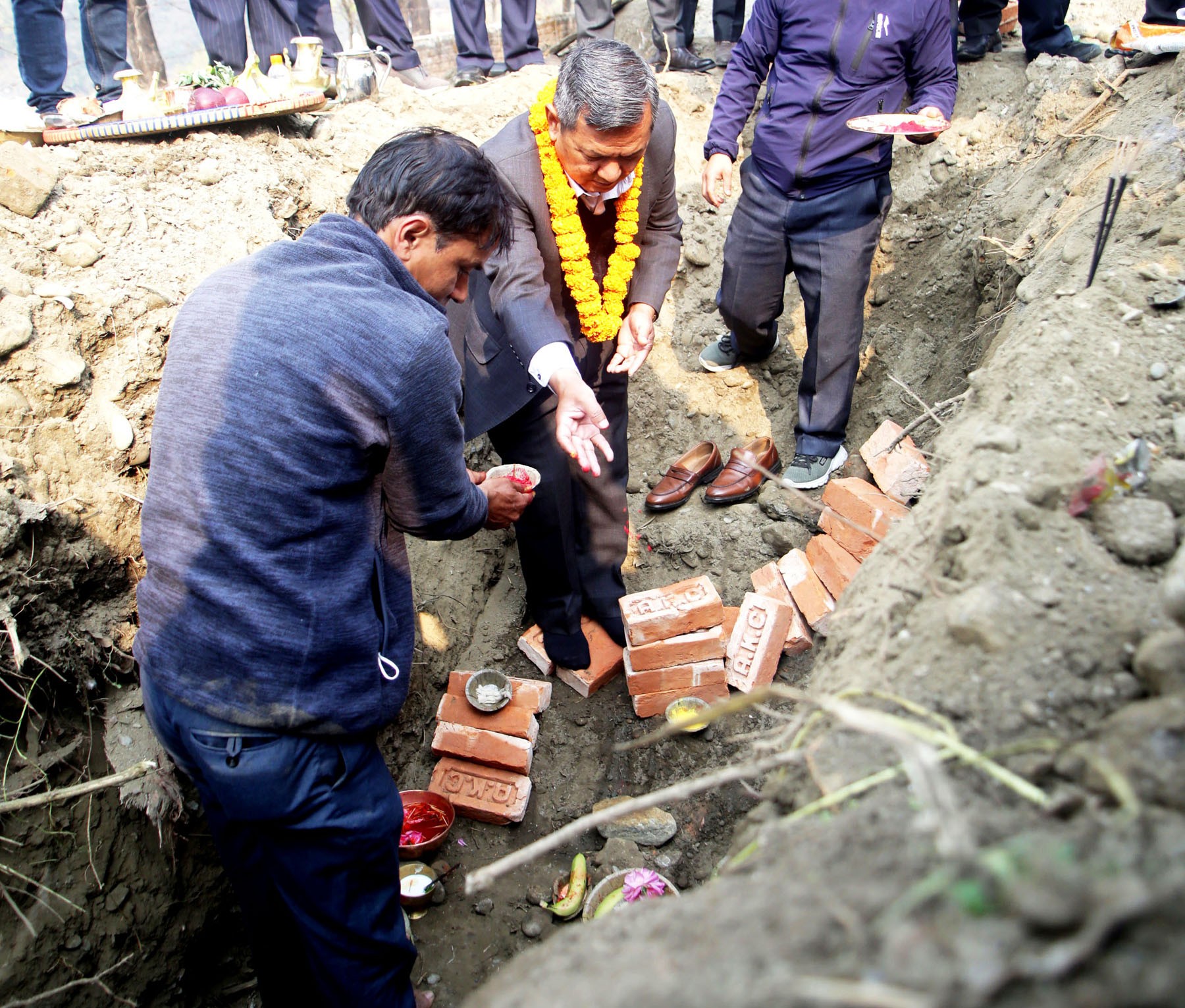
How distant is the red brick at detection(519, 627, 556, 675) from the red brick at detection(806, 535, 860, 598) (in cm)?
123

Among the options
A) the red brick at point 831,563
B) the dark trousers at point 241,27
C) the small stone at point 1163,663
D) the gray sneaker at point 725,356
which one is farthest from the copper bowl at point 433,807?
the dark trousers at point 241,27

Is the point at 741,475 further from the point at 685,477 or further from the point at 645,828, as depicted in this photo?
the point at 645,828

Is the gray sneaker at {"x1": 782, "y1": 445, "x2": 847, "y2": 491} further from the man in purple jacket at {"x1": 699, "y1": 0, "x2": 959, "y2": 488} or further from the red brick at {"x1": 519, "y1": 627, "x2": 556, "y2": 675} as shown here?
the red brick at {"x1": 519, "y1": 627, "x2": 556, "y2": 675}

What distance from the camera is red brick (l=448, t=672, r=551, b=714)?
3182mm

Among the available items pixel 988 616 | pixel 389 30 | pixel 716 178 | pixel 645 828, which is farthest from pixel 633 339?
pixel 389 30

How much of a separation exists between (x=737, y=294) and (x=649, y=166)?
1265mm

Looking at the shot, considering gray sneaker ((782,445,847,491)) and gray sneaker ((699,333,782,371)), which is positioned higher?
gray sneaker ((699,333,782,371))

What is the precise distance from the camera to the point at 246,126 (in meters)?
4.32

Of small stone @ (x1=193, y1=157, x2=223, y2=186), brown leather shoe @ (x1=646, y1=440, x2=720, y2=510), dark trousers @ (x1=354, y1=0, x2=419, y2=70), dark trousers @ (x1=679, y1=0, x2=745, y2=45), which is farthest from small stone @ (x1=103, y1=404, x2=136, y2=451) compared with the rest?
dark trousers @ (x1=679, y1=0, x2=745, y2=45)

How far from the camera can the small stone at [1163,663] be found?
1090 millimetres

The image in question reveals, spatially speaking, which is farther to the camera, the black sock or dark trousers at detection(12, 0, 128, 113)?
dark trousers at detection(12, 0, 128, 113)

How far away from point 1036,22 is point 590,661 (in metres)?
4.88

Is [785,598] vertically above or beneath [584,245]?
beneath

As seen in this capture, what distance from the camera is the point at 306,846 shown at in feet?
6.13
